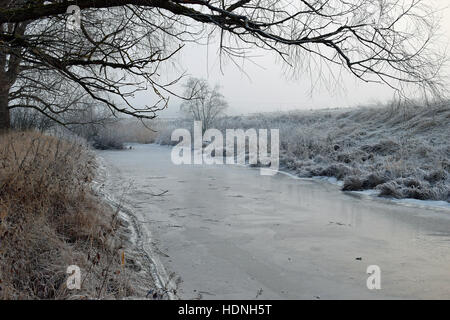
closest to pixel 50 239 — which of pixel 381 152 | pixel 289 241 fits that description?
pixel 289 241

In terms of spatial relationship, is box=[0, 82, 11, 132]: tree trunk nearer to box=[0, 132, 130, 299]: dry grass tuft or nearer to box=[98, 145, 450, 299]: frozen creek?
box=[98, 145, 450, 299]: frozen creek

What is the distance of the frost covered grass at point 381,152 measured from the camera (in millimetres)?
10084

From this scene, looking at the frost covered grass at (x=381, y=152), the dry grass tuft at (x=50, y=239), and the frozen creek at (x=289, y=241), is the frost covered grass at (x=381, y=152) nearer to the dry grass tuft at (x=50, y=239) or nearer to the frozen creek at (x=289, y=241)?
the frozen creek at (x=289, y=241)

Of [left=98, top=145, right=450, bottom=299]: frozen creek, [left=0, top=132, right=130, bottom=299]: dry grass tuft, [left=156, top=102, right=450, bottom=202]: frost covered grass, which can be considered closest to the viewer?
[left=0, top=132, right=130, bottom=299]: dry grass tuft

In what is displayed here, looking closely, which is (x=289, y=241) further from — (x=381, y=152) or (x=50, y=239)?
(x=381, y=152)

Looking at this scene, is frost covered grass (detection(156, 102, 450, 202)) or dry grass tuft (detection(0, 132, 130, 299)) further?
frost covered grass (detection(156, 102, 450, 202))

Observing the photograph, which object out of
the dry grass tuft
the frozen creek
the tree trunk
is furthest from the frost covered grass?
the tree trunk

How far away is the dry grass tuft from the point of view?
11.6 ft

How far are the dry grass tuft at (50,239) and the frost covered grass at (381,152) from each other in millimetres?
3929

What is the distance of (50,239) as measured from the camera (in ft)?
13.7

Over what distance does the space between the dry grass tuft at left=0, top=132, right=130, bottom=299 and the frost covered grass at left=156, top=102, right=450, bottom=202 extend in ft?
12.9

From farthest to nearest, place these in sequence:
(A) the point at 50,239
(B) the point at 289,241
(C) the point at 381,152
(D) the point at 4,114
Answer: (C) the point at 381,152
(D) the point at 4,114
(B) the point at 289,241
(A) the point at 50,239

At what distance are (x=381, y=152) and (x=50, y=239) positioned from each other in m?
12.2

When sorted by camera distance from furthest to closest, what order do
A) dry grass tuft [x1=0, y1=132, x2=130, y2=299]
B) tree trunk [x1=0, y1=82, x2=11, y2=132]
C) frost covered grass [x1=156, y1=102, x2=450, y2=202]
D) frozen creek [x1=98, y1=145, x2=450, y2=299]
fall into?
1. tree trunk [x1=0, y1=82, x2=11, y2=132]
2. frost covered grass [x1=156, y1=102, x2=450, y2=202]
3. frozen creek [x1=98, y1=145, x2=450, y2=299]
4. dry grass tuft [x1=0, y1=132, x2=130, y2=299]
